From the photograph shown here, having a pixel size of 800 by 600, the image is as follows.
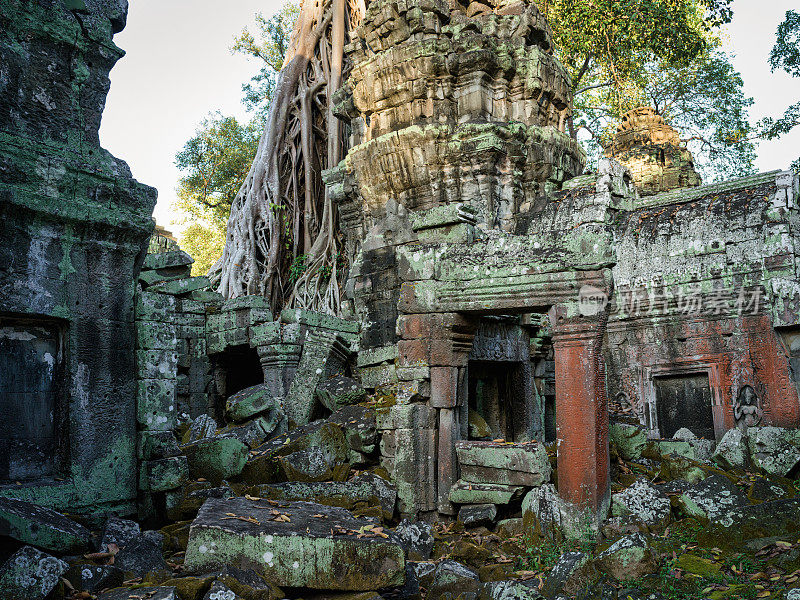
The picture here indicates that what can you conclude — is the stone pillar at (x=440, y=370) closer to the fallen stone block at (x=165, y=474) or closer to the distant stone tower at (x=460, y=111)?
the fallen stone block at (x=165, y=474)

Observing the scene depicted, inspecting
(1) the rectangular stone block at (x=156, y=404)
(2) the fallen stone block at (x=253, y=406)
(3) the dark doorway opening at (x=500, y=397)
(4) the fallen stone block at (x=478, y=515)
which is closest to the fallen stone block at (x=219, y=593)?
(1) the rectangular stone block at (x=156, y=404)

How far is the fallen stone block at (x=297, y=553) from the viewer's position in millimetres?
4012

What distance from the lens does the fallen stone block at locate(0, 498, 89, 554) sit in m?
3.80

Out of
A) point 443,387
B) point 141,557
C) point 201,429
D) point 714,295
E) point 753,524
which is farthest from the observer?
point 714,295

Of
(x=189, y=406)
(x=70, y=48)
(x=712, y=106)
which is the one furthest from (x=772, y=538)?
(x=712, y=106)

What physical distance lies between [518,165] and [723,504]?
Answer: 24.8 ft

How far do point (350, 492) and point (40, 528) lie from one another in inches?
128

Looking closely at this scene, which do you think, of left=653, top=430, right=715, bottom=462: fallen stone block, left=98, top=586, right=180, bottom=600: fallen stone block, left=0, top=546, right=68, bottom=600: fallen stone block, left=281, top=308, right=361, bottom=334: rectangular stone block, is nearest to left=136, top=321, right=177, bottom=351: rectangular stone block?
left=0, top=546, right=68, bottom=600: fallen stone block

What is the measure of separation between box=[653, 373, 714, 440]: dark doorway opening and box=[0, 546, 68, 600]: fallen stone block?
9.27 meters

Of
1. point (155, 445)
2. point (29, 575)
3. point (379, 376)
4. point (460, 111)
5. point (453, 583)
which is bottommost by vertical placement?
point (453, 583)

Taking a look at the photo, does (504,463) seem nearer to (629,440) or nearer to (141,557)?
(629,440)

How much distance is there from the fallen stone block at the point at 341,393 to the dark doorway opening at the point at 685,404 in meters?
5.24

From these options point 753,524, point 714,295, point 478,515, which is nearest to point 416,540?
point 478,515

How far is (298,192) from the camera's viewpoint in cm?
1672
